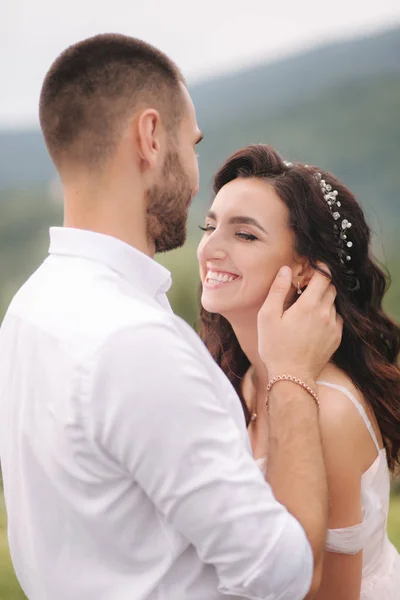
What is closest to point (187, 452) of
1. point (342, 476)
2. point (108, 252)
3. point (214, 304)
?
point (108, 252)

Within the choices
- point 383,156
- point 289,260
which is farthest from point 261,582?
point 383,156

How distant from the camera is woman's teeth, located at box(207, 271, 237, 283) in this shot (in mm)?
1709

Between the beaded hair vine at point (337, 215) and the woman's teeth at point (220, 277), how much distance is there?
0.85 ft

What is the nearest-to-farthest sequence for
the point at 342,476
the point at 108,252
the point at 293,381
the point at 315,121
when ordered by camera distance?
the point at 108,252, the point at 293,381, the point at 342,476, the point at 315,121

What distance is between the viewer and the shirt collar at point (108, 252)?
108cm

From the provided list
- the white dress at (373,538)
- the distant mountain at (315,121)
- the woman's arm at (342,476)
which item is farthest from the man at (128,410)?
the distant mountain at (315,121)

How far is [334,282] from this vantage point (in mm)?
1658

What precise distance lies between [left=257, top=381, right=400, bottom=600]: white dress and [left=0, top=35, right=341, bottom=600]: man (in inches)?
15.9

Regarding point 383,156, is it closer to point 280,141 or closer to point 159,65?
point 280,141

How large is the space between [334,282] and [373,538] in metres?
0.59

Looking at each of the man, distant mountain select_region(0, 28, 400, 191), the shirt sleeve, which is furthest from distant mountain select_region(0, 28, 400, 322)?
the shirt sleeve

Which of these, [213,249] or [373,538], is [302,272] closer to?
[213,249]

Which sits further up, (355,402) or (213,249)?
(213,249)

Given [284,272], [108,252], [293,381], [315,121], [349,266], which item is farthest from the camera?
[315,121]
